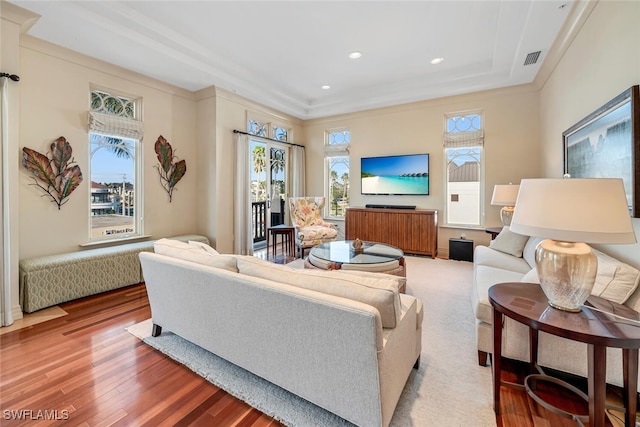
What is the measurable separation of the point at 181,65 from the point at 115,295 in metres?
3.10

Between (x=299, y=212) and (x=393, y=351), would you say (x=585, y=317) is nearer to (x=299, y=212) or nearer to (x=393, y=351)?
(x=393, y=351)

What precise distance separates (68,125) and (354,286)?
13.4ft

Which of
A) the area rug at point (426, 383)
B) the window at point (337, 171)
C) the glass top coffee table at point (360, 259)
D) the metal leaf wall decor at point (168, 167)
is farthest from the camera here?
the window at point (337, 171)

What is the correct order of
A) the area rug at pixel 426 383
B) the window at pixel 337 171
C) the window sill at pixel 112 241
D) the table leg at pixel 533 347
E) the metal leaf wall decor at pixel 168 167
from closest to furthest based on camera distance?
the area rug at pixel 426 383 < the table leg at pixel 533 347 < the window sill at pixel 112 241 < the metal leaf wall decor at pixel 168 167 < the window at pixel 337 171

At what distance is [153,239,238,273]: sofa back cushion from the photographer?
1.80 m

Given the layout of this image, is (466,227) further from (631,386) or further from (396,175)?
(631,386)

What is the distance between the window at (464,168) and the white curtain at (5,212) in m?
5.78

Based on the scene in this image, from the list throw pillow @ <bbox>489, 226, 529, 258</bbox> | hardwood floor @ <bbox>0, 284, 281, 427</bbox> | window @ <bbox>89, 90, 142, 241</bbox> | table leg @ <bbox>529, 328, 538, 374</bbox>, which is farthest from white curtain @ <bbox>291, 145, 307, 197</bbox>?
table leg @ <bbox>529, 328, 538, 374</bbox>

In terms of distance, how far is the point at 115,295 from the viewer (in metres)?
3.37

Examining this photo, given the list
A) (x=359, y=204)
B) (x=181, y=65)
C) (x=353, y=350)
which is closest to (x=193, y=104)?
(x=181, y=65)

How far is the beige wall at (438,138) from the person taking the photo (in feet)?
15.1

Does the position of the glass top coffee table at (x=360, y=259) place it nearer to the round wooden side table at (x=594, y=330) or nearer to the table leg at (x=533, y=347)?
the table leg at (x=533, y=347)

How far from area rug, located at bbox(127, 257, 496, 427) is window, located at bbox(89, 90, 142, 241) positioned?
2045 millimetres

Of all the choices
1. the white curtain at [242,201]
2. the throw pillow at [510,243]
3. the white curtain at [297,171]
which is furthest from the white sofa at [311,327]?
the white curtain at [297,171]
